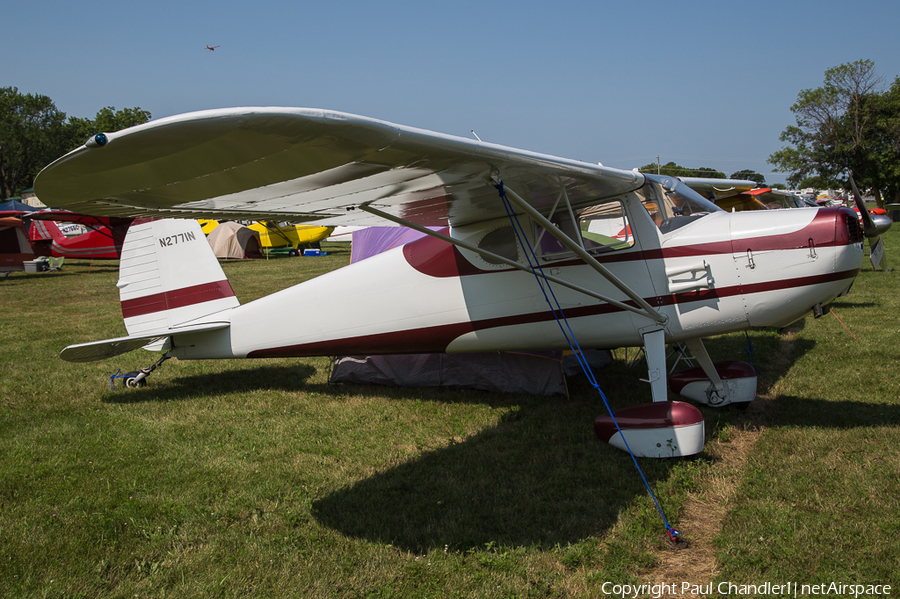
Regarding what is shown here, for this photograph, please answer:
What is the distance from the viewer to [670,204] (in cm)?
514

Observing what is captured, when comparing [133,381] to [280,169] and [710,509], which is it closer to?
[280,169]

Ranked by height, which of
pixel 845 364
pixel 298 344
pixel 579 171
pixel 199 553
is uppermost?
pixel 579 171

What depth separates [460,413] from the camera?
590 cm

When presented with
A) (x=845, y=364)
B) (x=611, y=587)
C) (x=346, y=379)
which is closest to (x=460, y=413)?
(x=346, y=379)

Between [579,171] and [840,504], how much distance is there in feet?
9.53

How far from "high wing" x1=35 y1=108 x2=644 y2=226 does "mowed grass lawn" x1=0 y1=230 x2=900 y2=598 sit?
6.87ft

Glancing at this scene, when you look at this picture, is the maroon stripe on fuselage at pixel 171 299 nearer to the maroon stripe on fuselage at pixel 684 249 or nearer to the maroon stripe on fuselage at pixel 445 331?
the maroon stripe on fuselage at pixel 445 331

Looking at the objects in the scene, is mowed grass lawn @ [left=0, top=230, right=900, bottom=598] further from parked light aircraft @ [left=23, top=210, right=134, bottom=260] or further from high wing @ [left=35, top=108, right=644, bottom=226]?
parked light aircraft @ [left=23, top=210, right=134, bottom=260]

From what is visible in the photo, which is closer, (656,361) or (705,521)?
(705,521)


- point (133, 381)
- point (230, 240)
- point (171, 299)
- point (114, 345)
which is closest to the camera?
point (114, 345)

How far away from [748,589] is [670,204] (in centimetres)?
332

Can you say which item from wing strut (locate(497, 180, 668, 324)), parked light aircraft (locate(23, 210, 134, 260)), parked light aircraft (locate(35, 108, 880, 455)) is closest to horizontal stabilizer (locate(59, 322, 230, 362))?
parked light aircraft (locate(35, 108, 880, 455))

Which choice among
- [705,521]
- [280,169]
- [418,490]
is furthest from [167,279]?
[705,521]

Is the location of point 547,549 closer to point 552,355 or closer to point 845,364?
point 552,355
